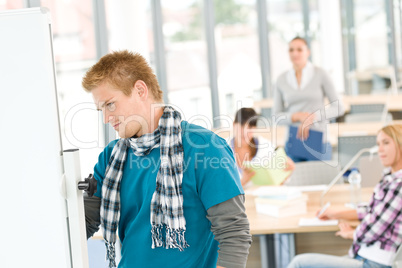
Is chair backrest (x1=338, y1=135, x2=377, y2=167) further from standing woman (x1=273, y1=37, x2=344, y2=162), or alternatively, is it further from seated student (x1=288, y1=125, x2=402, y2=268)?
seated student (x1=288, y1=125, x2=402, y2=268)

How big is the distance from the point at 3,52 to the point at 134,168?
23.9 inches

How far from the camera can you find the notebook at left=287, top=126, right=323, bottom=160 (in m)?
4.90

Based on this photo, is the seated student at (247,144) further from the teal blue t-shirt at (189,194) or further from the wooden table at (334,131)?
the teal blue t-shirt at (189,194)

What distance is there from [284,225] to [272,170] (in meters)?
0.73

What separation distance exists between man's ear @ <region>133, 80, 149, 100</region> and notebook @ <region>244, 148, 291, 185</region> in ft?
7.47

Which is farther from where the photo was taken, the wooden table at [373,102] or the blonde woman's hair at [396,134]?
the wooden table at [373,102]

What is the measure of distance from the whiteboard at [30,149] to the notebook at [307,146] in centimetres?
363

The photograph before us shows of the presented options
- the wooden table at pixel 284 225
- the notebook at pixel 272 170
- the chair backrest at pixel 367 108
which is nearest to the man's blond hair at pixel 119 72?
the wooden table at pixel 284 225

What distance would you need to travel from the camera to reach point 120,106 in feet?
5.87

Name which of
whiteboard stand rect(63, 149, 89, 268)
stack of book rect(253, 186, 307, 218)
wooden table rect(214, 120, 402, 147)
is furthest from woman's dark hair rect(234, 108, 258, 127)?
whiteboard stand rect(63, 149, 89, 268)

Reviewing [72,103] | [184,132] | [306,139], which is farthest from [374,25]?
[184,132]

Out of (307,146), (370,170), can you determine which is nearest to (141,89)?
(370,170)

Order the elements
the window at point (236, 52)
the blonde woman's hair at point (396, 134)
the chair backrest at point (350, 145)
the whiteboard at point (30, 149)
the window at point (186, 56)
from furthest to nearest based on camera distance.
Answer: the window at point (236, 52) → the window at point (186, 56) → the chair backrest at point (350, 145) → the blonde woman's hair at point (396, 134) → the whiteboard at point (30, 149)

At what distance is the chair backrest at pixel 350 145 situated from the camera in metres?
5.06
